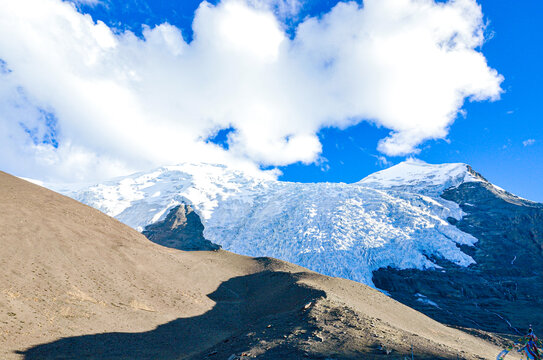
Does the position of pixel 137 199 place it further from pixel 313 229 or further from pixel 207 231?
pixel 313 229

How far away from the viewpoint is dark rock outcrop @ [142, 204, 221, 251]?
9269cm

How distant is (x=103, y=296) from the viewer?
27109 millimetres

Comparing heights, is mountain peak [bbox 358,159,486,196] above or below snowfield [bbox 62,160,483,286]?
above

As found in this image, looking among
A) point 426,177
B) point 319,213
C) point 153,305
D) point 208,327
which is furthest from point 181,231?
point 426,177

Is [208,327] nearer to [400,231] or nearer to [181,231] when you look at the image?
[400,231]

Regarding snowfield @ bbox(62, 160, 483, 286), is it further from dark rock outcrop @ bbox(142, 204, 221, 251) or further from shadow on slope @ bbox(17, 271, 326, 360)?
shadow on slope @ bbox(17, 271, 326, 360)

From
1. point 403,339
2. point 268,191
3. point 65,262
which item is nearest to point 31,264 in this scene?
point 65,262

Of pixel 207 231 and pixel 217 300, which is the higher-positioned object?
pixel 207 231

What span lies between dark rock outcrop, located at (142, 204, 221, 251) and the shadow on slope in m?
52.3

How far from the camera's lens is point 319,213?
331 ft

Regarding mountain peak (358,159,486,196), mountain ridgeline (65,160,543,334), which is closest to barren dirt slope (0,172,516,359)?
mountain ridgeline (65,160,543,334)

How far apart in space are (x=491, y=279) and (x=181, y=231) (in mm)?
85885

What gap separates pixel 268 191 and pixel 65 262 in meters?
105

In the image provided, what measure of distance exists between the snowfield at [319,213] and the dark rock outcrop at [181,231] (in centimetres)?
420
